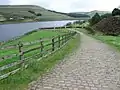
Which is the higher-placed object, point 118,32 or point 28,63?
point 28,63

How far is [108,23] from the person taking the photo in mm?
76062

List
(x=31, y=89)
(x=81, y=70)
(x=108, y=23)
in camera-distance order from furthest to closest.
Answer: (x=108, y=23) → (x=81, y=70) → (x=31, y=89)

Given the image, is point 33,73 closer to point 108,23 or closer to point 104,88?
point 104,88

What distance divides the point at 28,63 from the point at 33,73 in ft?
5.05

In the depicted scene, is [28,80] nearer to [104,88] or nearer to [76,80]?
[76,80]

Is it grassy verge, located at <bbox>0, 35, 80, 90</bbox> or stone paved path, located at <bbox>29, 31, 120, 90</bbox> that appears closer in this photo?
grassy verge, located at <bbox>0, 35, 80, 90</bbox>

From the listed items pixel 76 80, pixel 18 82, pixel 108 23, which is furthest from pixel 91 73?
pixel 108 23

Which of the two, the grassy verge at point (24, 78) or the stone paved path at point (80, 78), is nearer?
the grassy verge at point (24, 78)

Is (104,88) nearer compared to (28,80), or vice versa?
(104,88)

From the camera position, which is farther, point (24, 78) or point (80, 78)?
point (80, 78)

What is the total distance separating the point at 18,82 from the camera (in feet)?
32.3

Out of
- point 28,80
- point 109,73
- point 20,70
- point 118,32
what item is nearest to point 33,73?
point 20,70

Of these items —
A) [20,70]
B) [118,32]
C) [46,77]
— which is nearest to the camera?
[46,77]

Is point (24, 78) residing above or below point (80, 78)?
above
